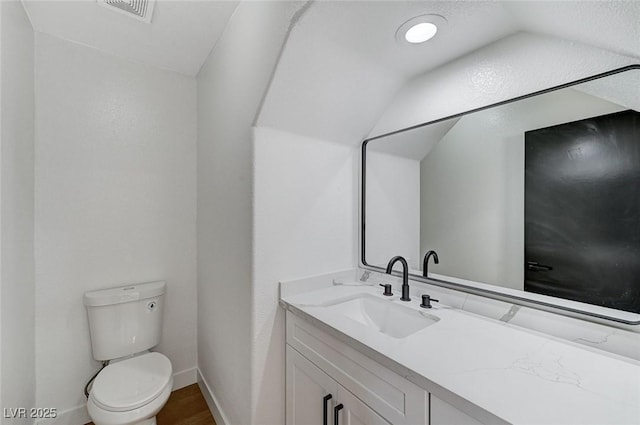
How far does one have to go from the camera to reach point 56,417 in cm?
161

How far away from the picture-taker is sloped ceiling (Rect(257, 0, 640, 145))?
2.76 feet

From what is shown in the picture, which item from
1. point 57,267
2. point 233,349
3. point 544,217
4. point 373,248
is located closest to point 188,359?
point 233,349

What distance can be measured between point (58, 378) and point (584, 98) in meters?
2.96

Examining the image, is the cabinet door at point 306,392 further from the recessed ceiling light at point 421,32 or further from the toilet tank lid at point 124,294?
the recessed ceiling light at point 421,32

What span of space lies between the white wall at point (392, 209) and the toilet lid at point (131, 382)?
52.5 inches

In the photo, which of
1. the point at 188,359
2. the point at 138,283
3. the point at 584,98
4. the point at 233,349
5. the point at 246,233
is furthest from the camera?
the point at 188,359

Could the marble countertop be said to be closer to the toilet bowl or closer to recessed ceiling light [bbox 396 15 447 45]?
the toilet bowl

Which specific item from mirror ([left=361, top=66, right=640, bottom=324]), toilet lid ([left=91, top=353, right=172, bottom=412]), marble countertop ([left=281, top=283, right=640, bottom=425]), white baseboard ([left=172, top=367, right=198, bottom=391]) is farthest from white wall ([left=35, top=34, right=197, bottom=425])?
mirror ([left=361, top=66, right=640, bottom=324])

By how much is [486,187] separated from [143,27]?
203cm

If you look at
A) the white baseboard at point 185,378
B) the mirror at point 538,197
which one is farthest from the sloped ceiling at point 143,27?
the white baseboard at point 185,378

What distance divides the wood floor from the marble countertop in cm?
132

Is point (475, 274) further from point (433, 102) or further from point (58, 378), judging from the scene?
point (58, 378)

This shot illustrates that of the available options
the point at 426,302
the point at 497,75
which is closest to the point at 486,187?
the point at 497,75

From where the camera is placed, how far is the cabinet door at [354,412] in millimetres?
875
